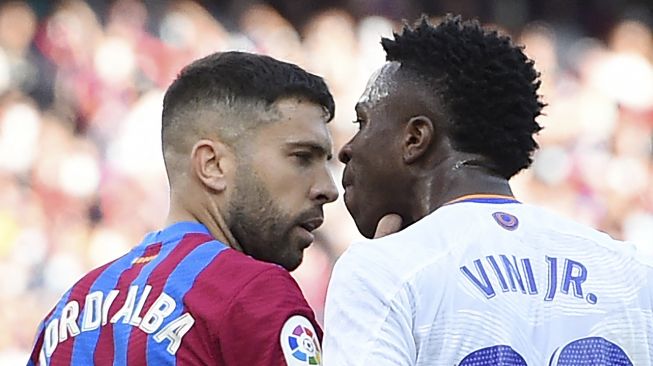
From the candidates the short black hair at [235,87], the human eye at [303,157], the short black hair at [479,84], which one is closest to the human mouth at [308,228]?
the human eye at [303,157]

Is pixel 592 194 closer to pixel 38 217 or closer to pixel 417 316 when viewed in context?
pixel 38 217

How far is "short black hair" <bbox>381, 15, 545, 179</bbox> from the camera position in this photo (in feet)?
7.93

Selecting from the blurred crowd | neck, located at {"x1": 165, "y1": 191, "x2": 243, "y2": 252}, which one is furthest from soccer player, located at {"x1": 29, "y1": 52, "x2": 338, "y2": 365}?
the blurred crowd

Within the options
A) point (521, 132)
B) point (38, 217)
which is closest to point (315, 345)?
point (521, 132)

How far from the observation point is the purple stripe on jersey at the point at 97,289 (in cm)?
254

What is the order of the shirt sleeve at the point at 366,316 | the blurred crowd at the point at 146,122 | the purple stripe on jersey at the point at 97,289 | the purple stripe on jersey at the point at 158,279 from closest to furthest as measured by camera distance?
the shirt sleeve at the point at 366,316
the purple stripe on jersey at the point at 158,279
the purple stripe on jersey at the point at 97,289
the blurred crowd at the point at 146,122

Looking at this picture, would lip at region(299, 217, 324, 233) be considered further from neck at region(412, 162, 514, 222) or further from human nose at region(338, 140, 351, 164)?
neck at region(412, 162, 514, 222)

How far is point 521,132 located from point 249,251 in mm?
646

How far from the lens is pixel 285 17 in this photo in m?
9.30

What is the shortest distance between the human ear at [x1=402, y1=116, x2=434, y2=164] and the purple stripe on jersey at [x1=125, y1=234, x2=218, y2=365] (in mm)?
455

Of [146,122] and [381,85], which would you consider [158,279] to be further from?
[146,122]

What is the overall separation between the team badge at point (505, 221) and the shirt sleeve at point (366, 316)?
240 mm

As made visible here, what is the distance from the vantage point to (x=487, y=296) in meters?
2.23

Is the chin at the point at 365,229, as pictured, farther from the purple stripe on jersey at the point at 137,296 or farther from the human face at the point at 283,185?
the purple stripe on jersey at the point at 137,296
